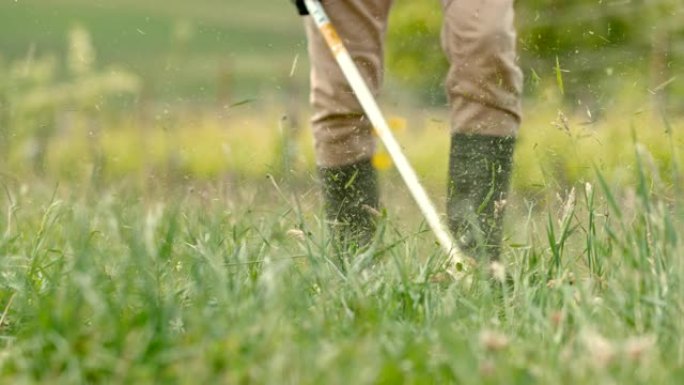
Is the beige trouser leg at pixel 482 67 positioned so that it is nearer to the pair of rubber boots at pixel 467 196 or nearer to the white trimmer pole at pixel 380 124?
the pair of rubber boots at pixel 467 196

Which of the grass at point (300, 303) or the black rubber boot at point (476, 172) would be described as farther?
the black rubber boot at point (476, 172)

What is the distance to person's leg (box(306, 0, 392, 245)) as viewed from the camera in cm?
329

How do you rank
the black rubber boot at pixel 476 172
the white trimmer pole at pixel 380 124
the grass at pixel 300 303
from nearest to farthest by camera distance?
1. the grass at pixel 300 303
2. the white trimmer pole at pixel 380 124
3. the black rubber boot at pixel 476 172

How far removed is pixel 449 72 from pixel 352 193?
432 millimetres

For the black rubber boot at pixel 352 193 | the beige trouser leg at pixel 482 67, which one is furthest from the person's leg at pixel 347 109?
the beige trouser leg at pixel 482 67

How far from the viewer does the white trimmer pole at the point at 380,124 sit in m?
2.77

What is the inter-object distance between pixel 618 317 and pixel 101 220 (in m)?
1.37

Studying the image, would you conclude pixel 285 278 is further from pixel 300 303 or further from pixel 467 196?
pixel 467 196

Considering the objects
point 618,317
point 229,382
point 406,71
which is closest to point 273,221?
point 618,317

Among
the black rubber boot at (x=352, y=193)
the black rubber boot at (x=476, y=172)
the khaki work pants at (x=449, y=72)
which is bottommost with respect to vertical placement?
the black rubber boot at (x=352, y=193)

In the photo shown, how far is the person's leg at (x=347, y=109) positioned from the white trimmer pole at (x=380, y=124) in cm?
10

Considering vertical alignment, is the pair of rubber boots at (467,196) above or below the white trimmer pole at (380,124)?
below

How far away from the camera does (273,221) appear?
274 centimetres

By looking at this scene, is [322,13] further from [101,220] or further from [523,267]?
[523,267]
